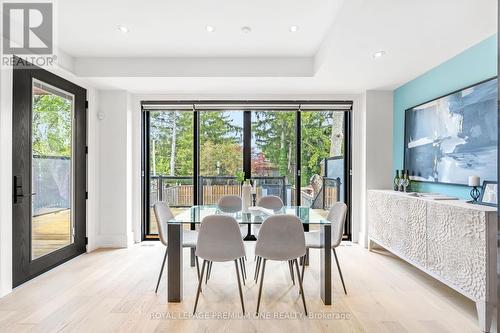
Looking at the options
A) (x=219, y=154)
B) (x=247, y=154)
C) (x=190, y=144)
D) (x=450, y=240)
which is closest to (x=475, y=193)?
(x=450, y=240)

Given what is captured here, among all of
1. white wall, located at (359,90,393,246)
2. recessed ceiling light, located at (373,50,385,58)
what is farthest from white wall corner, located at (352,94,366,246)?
recessed ceiling light, located at (373,50,385,58)

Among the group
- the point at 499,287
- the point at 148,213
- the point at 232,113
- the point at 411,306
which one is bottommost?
the point at 411,306

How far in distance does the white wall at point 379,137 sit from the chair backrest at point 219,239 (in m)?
2.83

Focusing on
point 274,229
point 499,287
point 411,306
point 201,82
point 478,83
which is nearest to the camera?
point 499,287

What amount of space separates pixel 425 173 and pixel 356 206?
1.32m

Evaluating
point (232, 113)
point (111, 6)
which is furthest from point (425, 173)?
point (111, 6)

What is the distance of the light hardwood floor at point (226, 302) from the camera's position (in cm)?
229

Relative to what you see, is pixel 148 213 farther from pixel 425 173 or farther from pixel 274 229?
pixel 425 173

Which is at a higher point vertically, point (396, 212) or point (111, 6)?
point (111, 6)

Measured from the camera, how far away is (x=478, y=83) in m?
2.82

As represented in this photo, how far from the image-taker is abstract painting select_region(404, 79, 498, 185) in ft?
8.88

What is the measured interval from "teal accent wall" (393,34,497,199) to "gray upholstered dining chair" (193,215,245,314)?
2419 millimetres

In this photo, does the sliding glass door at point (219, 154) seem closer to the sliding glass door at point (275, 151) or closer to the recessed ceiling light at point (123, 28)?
the sliding glass door at point (275, 151)

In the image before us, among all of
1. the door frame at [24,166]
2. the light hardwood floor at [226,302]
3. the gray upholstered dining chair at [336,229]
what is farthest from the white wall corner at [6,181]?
Answer: the gray upholstered dining chair at [336,229]
